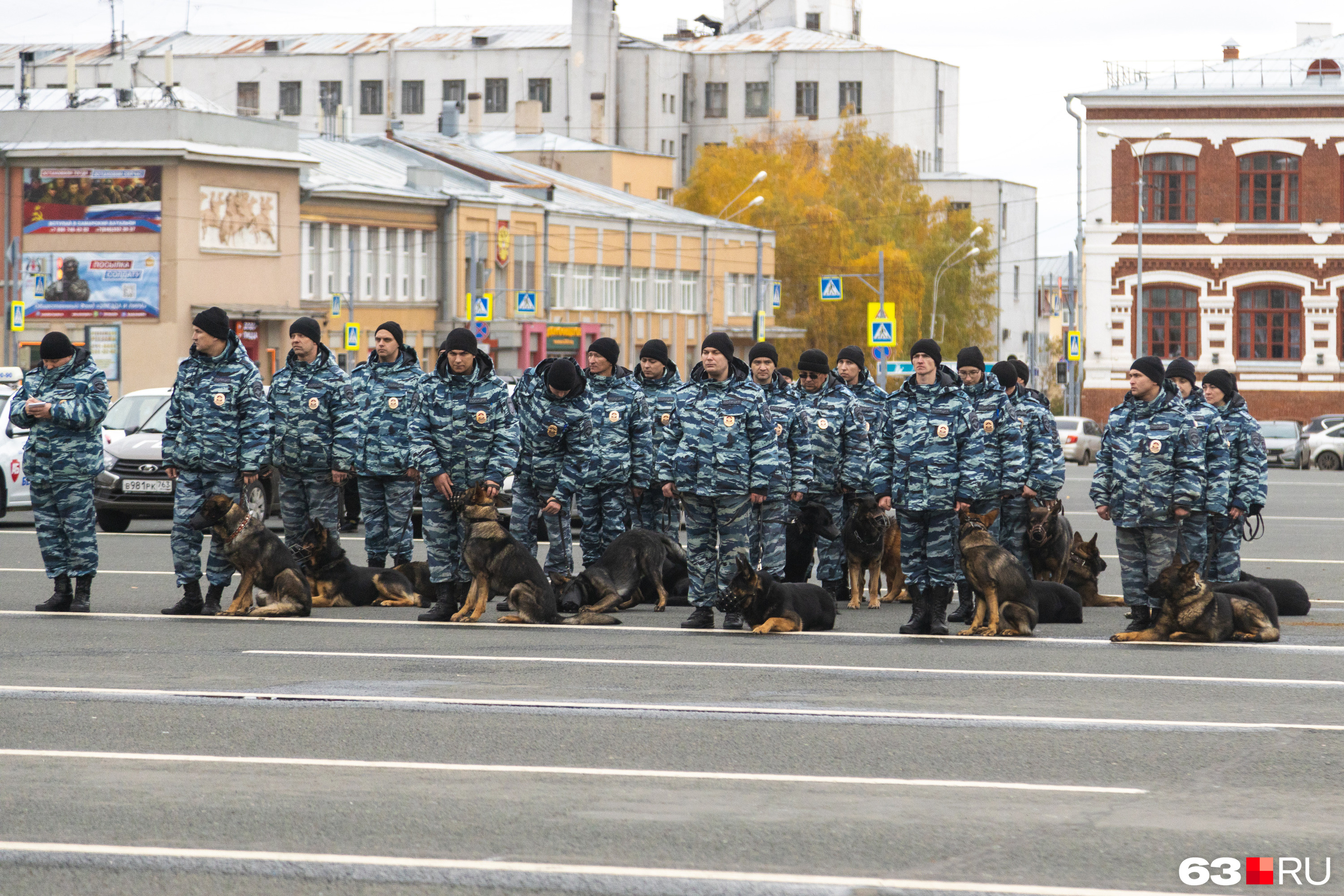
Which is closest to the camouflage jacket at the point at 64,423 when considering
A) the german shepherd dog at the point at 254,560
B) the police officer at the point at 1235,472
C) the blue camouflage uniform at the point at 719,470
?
the german shepherd dog at the point at 254,560

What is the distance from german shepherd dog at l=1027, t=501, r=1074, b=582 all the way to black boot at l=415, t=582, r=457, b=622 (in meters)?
4.36

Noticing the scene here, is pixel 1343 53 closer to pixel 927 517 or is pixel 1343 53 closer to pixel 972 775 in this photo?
pixel 927 517

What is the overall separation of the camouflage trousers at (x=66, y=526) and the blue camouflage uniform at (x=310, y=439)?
6.37 ft

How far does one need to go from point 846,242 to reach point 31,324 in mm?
36795

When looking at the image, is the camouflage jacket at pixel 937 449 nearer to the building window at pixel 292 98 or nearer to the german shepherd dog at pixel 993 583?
the german shepherd dog at pixel 993 583

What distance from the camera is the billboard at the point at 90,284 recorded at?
183 ft

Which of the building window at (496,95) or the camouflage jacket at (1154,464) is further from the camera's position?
the building window at (496,95)

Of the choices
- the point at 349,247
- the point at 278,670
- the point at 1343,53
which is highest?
the point at 1343,53

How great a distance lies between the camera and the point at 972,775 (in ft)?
26.7

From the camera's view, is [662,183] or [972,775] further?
[662,183]

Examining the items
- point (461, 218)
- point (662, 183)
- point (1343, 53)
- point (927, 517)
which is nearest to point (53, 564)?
point (927, 517)

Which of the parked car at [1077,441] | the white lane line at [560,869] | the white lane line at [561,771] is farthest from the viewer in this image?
the parked car at [1077,441]

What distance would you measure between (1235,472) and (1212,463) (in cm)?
44

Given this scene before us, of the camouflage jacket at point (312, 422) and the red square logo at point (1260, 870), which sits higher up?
the camouflage jacket at point (312, 422)
